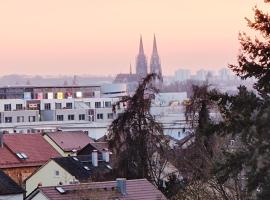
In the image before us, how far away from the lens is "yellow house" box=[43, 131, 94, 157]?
268ft

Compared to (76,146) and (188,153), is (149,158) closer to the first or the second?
(188,153)

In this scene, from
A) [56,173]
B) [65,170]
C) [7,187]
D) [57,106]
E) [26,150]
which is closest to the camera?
[7,187]

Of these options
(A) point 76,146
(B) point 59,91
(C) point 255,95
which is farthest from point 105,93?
(C) point 255,95

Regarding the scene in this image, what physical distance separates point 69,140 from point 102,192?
150ft

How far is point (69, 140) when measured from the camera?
85.6 m

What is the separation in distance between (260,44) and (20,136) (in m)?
60.9

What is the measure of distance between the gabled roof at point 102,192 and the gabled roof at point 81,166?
15831 mm

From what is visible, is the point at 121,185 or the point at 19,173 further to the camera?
the point at 19,173

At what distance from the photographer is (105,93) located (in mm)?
188375

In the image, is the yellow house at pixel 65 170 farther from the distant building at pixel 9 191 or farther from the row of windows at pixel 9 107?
the row of windows at pixel 9 107

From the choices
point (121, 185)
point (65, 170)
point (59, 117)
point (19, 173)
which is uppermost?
point (121, 185)

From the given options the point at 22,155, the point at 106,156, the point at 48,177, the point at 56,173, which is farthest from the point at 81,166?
the point at 22,155

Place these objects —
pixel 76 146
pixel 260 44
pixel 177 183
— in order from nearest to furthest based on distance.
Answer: pixel 260 44 < pixel 177 183 < pixel 76 146

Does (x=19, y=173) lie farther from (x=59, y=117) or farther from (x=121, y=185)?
(x=59, y=117)
